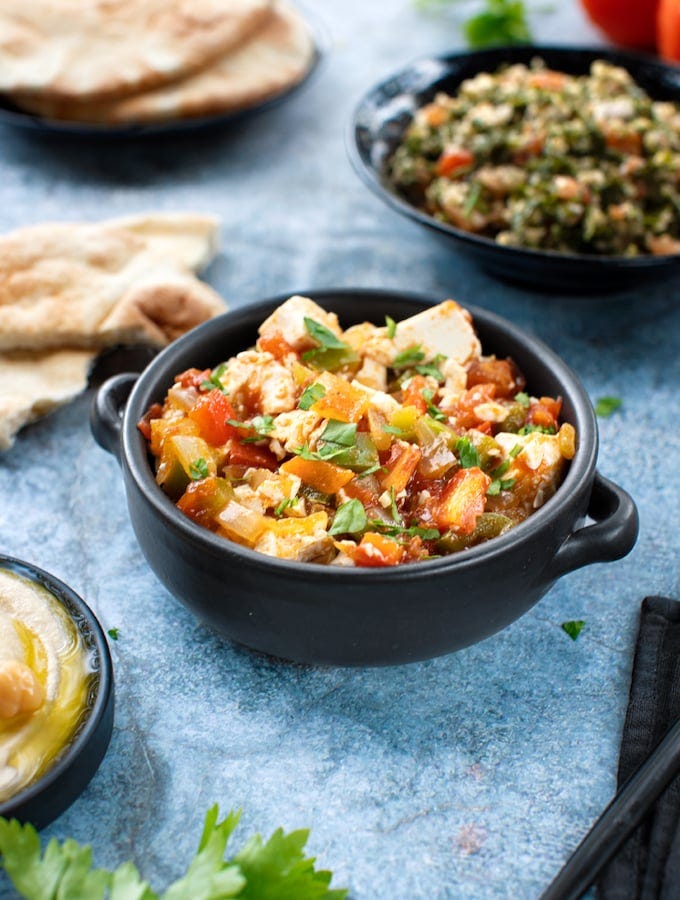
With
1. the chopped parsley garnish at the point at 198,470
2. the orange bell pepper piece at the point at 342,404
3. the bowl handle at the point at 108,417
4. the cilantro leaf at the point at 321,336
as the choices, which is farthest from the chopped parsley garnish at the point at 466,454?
the bowl handle at the point at 108,417

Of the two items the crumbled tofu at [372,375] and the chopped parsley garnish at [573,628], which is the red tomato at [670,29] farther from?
the chopped parsley garnish at [573,628]

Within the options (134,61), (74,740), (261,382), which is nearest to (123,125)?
(134,61)

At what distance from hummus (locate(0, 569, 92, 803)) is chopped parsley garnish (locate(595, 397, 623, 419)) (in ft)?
5.81

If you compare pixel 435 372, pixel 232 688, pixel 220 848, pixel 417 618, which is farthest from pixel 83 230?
pixel 220 848

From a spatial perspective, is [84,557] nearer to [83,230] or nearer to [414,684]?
[414,684]

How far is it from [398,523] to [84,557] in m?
0.93

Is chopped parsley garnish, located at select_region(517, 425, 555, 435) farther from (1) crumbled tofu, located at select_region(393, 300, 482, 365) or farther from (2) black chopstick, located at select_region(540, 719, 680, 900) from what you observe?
(2) black chopstick, located at select_region(540, 719, 680, 900)

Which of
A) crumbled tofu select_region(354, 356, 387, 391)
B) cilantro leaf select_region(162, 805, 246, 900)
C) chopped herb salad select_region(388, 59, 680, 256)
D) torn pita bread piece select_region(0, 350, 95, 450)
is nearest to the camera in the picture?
cilantro leaf select_region(162, 805, 246, 900)

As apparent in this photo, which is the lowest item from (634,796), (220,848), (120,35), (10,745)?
(634,796)

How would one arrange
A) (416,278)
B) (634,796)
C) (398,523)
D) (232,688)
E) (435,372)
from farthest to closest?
(416,278)
(435,372)
(232,688)
(398,523)
(634,796)

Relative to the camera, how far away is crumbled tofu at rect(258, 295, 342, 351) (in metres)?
2.42

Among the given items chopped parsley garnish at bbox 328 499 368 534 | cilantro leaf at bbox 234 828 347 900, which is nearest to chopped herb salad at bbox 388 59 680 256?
chopped parsley garnish at bbox 328 499 368 534

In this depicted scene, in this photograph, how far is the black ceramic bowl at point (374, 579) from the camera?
1.88 meters

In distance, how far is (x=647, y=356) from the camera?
328 centimetres
